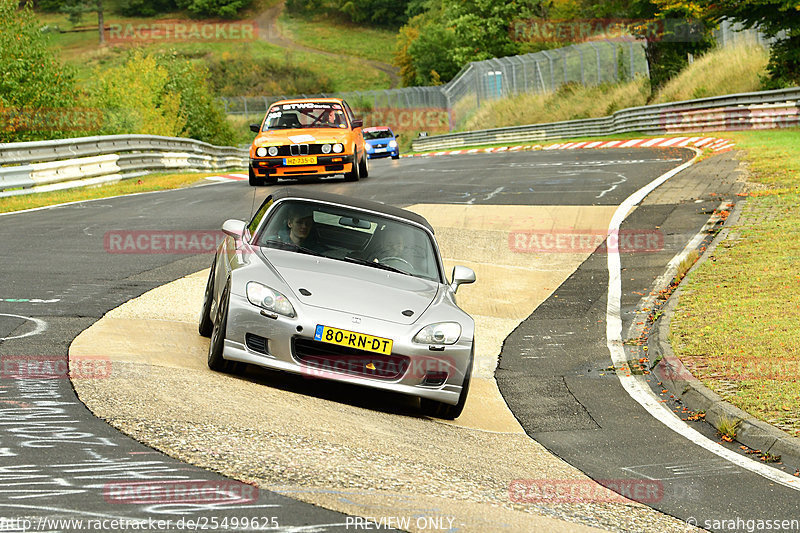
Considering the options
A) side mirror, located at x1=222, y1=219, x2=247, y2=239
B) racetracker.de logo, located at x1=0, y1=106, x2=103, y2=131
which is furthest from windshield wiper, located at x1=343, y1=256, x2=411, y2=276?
racetracker.de logo, located at x1=0, y1=106, x2=103, y2=131

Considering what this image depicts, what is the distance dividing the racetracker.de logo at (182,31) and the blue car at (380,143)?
83.5 m

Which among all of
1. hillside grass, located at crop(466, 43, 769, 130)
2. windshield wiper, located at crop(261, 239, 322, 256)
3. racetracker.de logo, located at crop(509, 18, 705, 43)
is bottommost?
windshield wiper, located at crop(261, 239, 322, 256)

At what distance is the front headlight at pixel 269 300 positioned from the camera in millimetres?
7215

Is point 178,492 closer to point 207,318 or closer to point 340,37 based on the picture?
point 207,318

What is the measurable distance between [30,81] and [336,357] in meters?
25.5

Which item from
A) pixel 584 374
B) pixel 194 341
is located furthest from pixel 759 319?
pixel 194 341

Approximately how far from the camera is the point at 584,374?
31.1 feet

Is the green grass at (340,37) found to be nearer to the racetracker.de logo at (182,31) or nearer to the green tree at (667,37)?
the racetracker.de logo at (182,31)

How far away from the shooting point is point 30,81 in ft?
97.7

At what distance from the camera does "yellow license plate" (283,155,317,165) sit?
20797 millimetres

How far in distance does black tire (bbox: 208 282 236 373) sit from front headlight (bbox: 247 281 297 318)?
194mm

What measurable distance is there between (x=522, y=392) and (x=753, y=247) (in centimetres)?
626

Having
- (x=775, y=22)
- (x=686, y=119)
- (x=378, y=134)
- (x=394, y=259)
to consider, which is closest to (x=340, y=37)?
(x=378, y=134)

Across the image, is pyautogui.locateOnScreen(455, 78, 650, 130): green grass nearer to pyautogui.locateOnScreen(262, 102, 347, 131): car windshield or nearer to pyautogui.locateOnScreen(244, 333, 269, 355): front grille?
pyautogui.locateOnScreen(262, 102, 347, 131): car windshield
